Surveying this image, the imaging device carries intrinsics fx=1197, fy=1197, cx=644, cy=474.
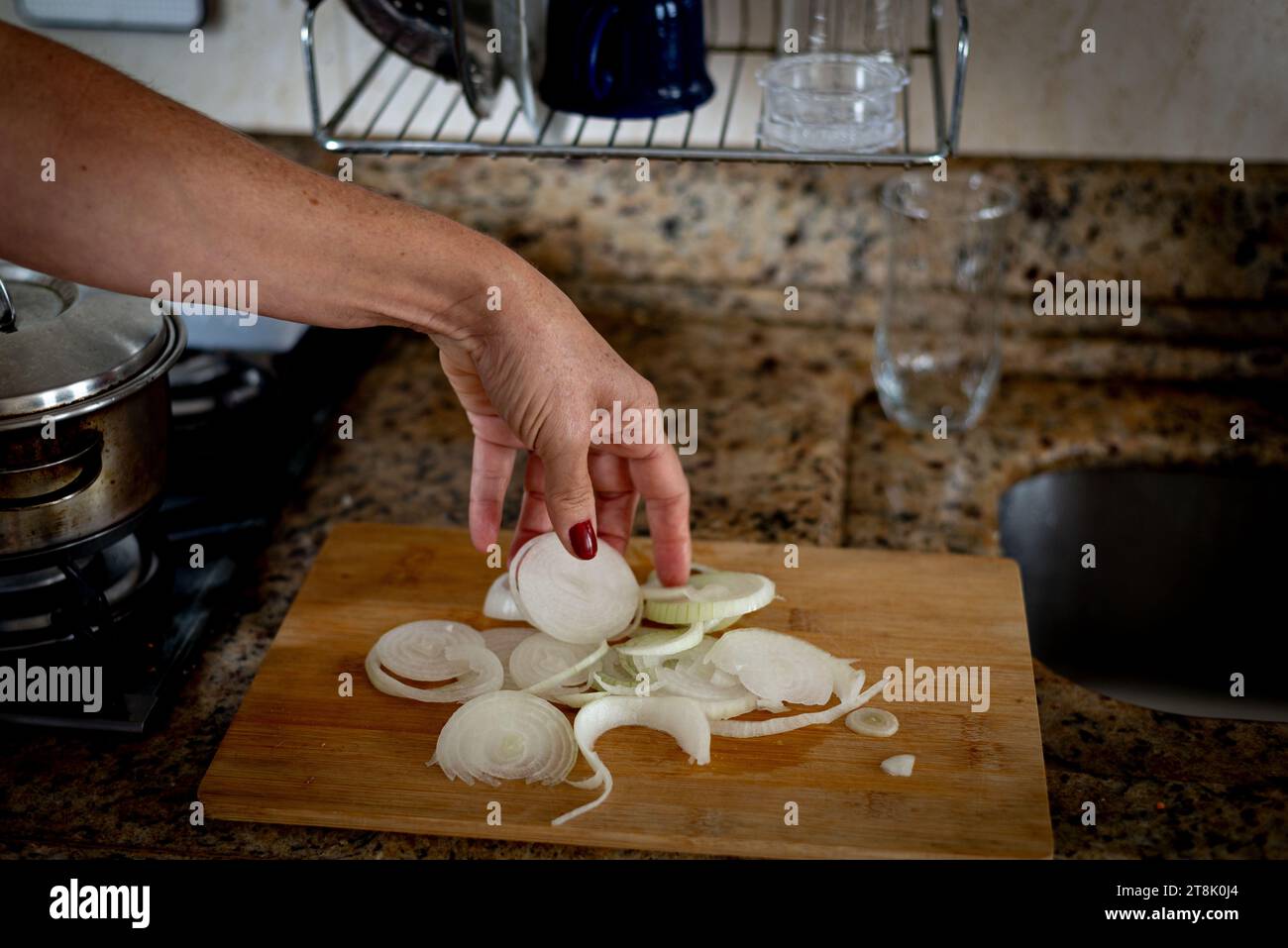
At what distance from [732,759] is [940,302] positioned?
69 cm

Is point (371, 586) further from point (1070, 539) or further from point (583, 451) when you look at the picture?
point (1070, 539)

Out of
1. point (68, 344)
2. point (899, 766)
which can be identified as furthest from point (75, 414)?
point (899, 766)

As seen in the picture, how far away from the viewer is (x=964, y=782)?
0.86 meters

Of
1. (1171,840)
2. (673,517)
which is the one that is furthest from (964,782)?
(673,517)

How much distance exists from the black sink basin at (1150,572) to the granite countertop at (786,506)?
36 millimetres

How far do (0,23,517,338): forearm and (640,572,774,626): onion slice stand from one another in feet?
1.03

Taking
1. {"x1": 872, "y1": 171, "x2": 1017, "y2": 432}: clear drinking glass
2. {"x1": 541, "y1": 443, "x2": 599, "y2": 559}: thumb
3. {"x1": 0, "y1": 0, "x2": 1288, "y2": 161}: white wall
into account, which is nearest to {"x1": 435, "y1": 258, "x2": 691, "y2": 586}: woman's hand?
{"x1": 541, "y1": 443, "x2": 599, "y2": 559}: thumb

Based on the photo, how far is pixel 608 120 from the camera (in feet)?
4.15

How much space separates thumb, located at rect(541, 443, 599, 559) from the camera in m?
0.91

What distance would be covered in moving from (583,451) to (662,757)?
0.24 m

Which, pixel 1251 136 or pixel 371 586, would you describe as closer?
pixel 371 586

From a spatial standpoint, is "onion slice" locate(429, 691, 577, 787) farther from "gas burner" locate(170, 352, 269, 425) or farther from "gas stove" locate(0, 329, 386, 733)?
"gas burner" locate(170, 352, 269, 425)

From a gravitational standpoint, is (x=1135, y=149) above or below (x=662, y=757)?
above

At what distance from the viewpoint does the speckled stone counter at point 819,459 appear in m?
0.85
